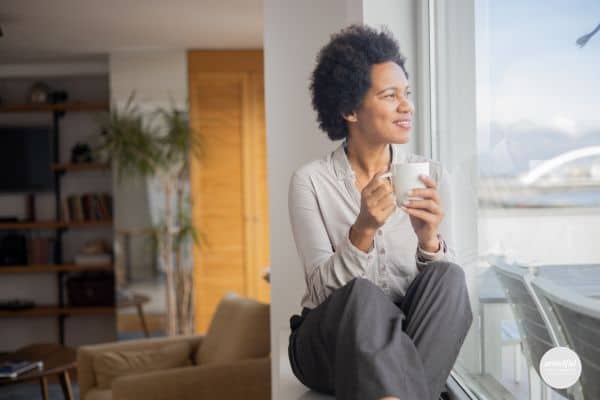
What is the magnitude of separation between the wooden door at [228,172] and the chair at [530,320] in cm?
480

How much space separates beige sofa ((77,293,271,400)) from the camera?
324 centimetres

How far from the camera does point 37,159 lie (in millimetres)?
6758

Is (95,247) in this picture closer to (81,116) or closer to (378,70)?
(81,116)

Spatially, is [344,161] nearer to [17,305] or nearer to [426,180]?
[426,180]

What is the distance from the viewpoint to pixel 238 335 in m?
3.63

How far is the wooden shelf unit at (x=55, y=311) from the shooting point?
6590 mm

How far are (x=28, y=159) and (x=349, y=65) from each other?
5.62m

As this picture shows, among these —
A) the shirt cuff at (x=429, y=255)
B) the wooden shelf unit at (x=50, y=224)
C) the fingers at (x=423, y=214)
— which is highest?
the fingers at (x=423, y=214)

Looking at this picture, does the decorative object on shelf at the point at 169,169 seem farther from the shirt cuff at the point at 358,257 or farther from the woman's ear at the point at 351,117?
the shirt cuff at the point at 358,257

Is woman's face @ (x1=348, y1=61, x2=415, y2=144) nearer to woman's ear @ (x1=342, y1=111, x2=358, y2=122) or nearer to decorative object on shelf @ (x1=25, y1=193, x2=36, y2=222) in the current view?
woman's ear @ (x1=342, y1=111, x2=358, y2=122)

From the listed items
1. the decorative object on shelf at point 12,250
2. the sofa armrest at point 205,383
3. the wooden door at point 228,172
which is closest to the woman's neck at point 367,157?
the sofa armrest at point 205,383

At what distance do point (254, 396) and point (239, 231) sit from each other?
3208 millimetres

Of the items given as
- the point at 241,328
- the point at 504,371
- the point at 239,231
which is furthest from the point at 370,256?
the point at 239,231

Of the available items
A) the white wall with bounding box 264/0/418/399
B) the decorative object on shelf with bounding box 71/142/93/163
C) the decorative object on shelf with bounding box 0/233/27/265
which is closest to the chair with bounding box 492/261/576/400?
the white wall with bounding box 264/0/418/399
